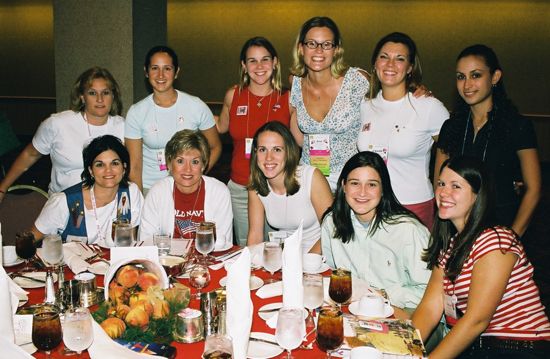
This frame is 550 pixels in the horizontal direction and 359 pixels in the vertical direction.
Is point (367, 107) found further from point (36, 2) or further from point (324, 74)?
point (36, 2)

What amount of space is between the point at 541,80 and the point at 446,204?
24.8 ft

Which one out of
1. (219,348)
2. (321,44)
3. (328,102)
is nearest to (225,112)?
(328,102)

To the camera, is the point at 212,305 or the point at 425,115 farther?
the point at 425,115

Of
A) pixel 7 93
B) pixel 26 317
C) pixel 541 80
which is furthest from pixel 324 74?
pixel 7 93

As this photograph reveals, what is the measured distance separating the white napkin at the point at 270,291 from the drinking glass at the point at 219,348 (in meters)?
0.65

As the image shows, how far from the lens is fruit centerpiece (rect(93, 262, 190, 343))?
6.04 ft

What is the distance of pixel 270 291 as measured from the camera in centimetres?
234

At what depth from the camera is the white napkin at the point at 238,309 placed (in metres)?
1.70

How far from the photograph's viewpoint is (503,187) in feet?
10.5

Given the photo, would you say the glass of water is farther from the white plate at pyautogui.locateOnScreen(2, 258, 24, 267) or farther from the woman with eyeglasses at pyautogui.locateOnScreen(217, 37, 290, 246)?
the woman with eyeglasses at pyautogui.locateOnScreen(217, 37, 290, 246)

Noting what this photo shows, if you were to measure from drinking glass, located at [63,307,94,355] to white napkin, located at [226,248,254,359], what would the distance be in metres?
0.42

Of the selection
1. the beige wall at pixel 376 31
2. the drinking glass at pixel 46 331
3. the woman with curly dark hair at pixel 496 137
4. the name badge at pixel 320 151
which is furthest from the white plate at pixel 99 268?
the beige wall at pixel 376 31

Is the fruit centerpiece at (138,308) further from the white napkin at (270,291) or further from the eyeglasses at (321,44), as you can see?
the eyeglasses at (321,44)

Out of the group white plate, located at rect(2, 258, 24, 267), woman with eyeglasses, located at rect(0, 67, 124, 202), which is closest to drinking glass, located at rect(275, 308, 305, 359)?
white plate, located at rect(2, 258, 24, 267)
